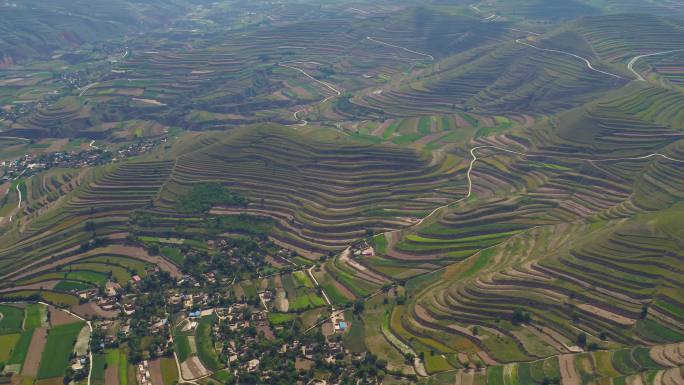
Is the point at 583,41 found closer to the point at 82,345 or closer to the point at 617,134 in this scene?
the point at 617,134

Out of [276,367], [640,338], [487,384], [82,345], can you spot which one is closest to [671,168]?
[640,338]

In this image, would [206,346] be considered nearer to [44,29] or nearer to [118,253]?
[118,253]

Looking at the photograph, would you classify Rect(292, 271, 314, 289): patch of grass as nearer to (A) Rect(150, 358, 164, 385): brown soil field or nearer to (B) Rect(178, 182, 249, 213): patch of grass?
(A) Rect(150, 358, 164, 385): brown soil field

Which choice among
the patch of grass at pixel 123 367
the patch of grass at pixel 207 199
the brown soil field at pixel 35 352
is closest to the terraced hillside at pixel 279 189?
the patch of grass at pixel 207 199

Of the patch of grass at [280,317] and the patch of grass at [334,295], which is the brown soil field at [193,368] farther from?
the patch of grass at [334,295]

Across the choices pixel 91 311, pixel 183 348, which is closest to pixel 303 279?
pixel 183 348

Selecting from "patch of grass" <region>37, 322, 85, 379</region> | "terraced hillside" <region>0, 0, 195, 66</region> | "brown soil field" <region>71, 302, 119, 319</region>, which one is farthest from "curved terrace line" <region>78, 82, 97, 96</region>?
"patch of grass" <region>37, 322, 85, 379</region>
